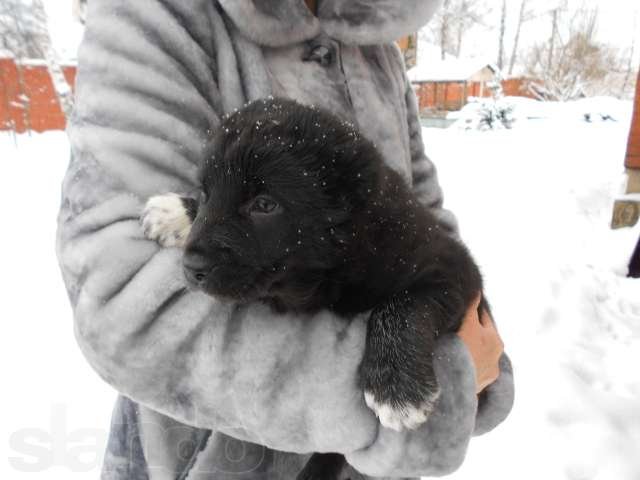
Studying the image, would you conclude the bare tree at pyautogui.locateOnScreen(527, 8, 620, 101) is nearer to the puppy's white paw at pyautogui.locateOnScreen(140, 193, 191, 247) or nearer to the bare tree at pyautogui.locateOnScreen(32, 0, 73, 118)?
the bare tree at pyautogui.locateOnScreen(32, 0, 73, 118)

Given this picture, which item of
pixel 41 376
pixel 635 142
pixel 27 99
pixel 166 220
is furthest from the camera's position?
pixel 27 99

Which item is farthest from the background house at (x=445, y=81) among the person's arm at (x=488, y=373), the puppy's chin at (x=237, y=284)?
the puppy's chin at (x=237, y=284)

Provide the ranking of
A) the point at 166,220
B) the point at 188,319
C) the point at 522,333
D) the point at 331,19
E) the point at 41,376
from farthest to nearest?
the point at 522,333 → the point at 41,376 → the point at 331,19 → the point at 166,220 → the point at 188,319

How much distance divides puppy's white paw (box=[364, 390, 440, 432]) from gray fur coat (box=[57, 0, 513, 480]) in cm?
2

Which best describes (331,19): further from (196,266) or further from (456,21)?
(456,21)

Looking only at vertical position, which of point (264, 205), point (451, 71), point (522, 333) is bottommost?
point (451, 71)

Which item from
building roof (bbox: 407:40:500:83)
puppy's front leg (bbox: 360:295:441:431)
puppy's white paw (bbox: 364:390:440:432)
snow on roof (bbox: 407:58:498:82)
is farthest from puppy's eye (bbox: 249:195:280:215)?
snow on roof (bbox: 407:58:498:82)

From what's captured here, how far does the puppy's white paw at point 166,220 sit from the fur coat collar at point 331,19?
52 cm

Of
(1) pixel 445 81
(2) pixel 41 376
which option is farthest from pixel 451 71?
(2) pixel 41 376

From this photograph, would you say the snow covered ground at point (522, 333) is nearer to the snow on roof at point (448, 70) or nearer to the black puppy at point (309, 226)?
the black puppy at point (309, 226)

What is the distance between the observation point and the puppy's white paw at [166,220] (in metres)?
1.21

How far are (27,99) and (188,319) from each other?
81.6ft

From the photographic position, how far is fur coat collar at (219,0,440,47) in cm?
141

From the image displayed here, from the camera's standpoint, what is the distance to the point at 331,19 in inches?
64.0
